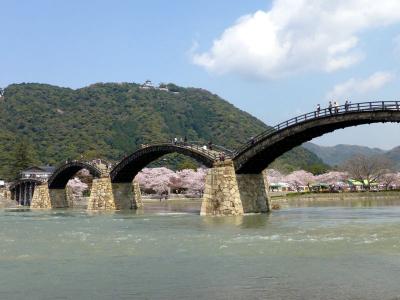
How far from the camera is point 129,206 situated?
61656 mm

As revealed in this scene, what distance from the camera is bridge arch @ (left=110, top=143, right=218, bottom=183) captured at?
44156 millimetres

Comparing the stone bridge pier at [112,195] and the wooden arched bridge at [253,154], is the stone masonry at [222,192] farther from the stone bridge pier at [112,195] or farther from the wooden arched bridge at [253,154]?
the stone bridge pier at [112,195]

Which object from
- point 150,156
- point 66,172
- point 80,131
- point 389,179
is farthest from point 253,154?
point 80,131

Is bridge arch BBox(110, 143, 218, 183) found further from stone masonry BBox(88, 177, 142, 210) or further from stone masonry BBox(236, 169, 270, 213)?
stone masonry BBox(236, 169, 270, 213)

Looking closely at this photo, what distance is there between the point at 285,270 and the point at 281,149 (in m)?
26.9

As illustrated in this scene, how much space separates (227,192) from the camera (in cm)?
4069

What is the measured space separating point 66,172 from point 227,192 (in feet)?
128

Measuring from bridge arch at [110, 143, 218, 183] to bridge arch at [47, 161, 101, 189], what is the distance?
363cm

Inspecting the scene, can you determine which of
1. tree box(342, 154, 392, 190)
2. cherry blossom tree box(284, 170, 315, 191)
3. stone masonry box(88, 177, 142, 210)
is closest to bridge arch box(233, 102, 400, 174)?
stone masonry box(88, 177, 142, 210)

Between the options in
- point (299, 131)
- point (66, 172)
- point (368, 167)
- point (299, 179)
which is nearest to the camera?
point (299, 131)

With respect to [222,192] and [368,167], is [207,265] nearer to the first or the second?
[222,192]

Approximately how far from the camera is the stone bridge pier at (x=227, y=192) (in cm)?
4047

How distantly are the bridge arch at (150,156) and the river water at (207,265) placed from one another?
1703 centimetres

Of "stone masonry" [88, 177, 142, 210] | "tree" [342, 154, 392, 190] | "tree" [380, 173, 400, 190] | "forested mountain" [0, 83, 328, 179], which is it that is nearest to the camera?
"stone masonry" [88, 177, 142, 210]
